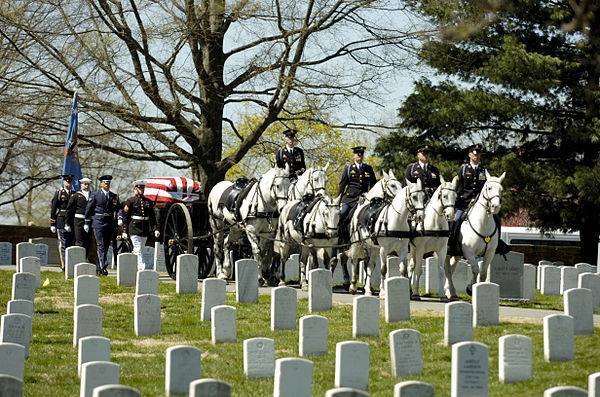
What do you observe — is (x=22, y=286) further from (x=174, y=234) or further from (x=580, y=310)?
Result: (x=580, y=310)

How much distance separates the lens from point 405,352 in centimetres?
1393

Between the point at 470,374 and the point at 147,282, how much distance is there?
9.48 meters

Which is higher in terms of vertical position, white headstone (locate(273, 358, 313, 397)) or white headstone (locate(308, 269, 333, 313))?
white headstone (locate(308, 269, 333, 313))

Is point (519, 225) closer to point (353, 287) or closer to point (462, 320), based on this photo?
point (353, 287)

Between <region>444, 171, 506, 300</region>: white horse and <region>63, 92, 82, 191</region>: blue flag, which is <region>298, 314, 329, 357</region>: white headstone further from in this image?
<region>63, 92, 82, 191</region>: blue flag

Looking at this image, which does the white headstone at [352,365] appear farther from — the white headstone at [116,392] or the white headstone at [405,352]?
the white headstone at [116,392]

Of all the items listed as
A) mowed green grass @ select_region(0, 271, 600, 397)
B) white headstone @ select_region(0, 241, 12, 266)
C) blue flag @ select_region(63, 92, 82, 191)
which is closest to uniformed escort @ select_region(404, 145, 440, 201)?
mowed green grass @ select_region(0, 271, 600, 397)

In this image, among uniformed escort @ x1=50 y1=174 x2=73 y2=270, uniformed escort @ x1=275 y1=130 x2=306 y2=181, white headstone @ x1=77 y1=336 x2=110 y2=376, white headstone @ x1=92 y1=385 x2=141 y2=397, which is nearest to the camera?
white headstone @ x1=92 y1=385 x2=141 y2=397

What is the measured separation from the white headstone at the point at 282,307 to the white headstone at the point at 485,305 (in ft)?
7.87

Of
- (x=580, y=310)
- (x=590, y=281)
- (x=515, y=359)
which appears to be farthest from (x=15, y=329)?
(x=590, y=281)

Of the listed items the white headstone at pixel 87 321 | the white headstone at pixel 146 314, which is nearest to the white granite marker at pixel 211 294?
the white headstone at pixel 146 314

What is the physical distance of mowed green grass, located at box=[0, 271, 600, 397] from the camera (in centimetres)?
1342

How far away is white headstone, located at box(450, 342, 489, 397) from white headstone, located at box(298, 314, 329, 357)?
11.1 feet

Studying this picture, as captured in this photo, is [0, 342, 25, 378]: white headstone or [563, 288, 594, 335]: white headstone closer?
[0, 342, 25, 378]: white headstone
